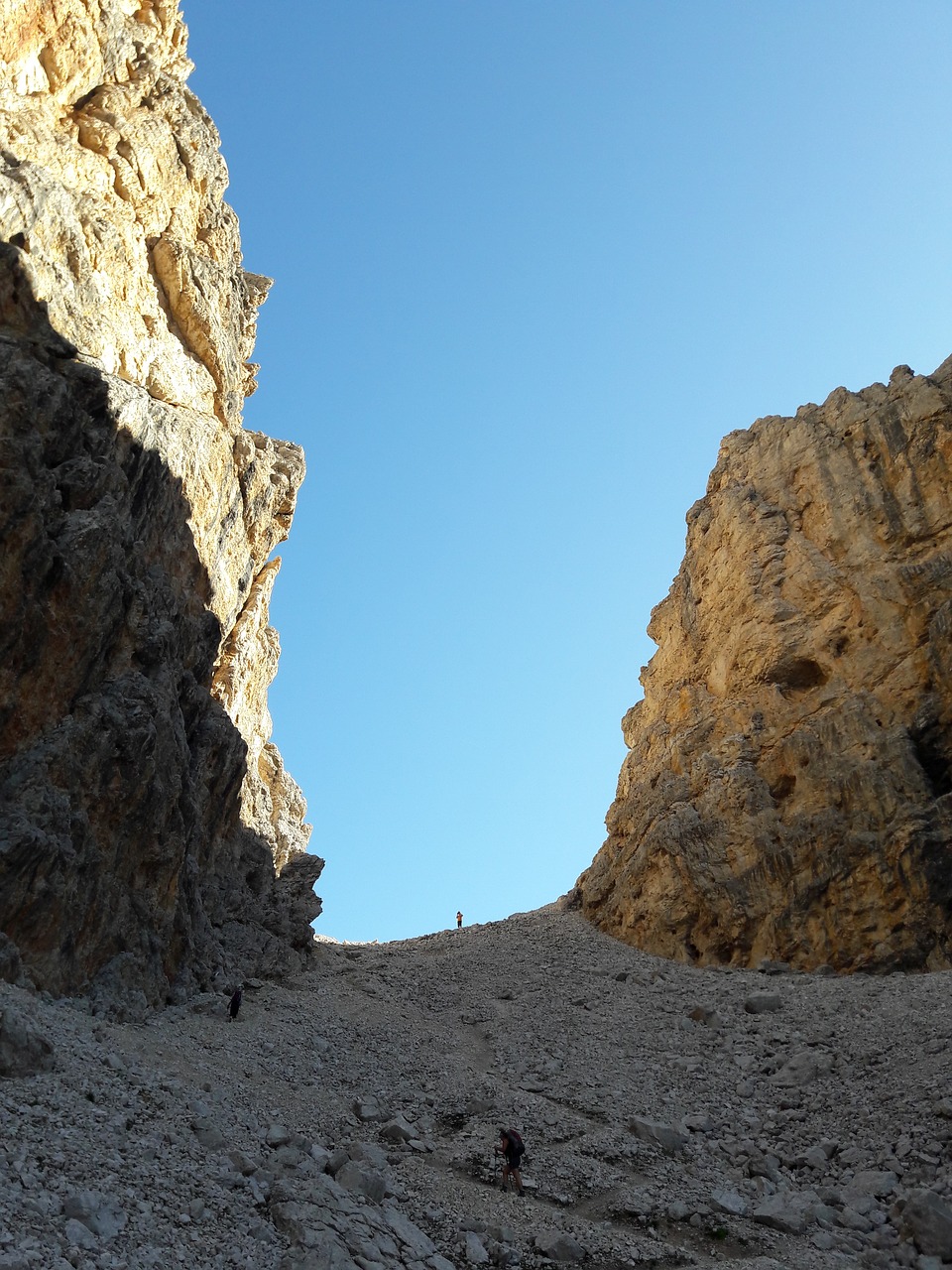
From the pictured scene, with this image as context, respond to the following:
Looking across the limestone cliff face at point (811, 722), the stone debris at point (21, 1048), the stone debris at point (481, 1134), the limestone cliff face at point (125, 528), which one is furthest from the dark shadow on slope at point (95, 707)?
the limestone cliff face at point (811, 722)

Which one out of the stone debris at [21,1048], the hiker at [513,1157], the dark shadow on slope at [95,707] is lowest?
the hiker at [513,1157]

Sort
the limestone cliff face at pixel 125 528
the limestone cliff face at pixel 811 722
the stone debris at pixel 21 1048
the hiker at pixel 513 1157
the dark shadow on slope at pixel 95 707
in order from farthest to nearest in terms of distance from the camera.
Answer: the limestone cliff face at pixel 811 722 < the limestone cliff face at pixel 125 528 < the dark shadow on slope at pixel 95 707 < the hiker at pixel 513 1157 < the stone debris at pixel 21 1048

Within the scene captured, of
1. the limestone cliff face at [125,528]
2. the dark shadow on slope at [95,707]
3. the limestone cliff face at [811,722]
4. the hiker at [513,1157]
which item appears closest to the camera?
the hiker at [513,1157]

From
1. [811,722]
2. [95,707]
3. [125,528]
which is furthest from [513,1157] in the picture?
[811,722]

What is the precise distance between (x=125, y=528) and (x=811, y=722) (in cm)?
2748

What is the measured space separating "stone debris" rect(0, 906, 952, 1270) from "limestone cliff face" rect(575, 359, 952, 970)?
12.5ft

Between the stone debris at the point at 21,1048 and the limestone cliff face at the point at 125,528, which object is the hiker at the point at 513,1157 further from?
the limestone cliff face at the point at 125,528

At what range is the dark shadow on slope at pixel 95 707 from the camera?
21766mm

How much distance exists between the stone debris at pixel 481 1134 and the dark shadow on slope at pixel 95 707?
2.10 metres

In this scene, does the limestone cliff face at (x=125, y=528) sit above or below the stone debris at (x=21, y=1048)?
above

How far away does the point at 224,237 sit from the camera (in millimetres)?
44125

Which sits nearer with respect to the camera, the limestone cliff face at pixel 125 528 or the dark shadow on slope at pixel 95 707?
the dark shadow on slope at pixel 95 707

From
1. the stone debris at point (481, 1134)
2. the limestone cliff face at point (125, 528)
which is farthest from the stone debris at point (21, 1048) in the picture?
the limestone cliff face at point (125, 528)

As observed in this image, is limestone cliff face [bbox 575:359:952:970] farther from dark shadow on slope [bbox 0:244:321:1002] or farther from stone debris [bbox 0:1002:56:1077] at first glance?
stone debris [bbox 0:1002:56:1077]
